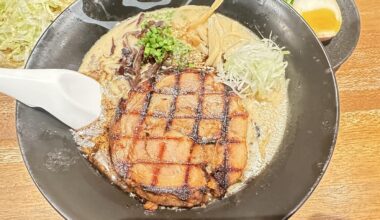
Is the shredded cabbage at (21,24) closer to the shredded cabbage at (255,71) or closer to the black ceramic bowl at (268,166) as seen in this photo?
the black ceramic bowl at (268,166)

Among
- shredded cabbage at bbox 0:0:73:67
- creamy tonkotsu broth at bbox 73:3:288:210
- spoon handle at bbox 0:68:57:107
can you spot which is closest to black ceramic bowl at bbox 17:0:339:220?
creamy tonkotsu broth at bbox 73:3:288:210

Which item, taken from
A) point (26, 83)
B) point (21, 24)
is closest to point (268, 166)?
point (26, 83)

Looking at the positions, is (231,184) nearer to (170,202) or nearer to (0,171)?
(170,202)

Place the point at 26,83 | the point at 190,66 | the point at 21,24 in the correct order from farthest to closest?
1. the point at 21,24
2. the point at 190,66
3. the point at 26,83

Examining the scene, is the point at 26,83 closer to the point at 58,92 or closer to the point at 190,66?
the point at 58,92

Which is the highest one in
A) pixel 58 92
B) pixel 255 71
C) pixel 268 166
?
pixel 255 71

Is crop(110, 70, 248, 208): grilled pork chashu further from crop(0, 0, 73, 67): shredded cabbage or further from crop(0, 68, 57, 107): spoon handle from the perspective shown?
crop(0, 0, 73, 67): shredded cabbage

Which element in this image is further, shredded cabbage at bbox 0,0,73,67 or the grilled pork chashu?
shredded cabbage at bbox 0,0,73,67
